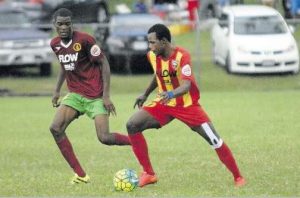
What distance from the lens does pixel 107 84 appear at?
11320 millimetres

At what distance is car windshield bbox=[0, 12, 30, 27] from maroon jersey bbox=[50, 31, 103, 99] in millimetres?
15462

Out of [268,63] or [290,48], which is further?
[290,48]

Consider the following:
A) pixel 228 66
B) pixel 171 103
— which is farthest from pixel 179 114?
pixel 228 66

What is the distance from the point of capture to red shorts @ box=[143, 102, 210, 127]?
1091 cm

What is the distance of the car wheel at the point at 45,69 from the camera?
85.7 feet

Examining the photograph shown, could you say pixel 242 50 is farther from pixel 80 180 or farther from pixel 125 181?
pixel 125 181

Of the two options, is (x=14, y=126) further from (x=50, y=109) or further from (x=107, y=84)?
(x=107, y=84)

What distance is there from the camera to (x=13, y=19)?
27.1 metres

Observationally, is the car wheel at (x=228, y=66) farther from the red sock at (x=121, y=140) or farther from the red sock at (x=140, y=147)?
the red sock at (x=140, y=147)

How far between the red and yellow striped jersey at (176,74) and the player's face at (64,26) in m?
0.98

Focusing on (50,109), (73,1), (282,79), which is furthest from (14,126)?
(73,1)

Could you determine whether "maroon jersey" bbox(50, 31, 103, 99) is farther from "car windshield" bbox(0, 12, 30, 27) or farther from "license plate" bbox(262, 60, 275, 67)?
"car windshield" bbox(0, 12, 30, 27)

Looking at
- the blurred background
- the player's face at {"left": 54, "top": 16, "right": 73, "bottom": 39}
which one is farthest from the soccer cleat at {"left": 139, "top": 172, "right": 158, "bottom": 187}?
the blurred background

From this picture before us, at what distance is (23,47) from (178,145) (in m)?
11.2
